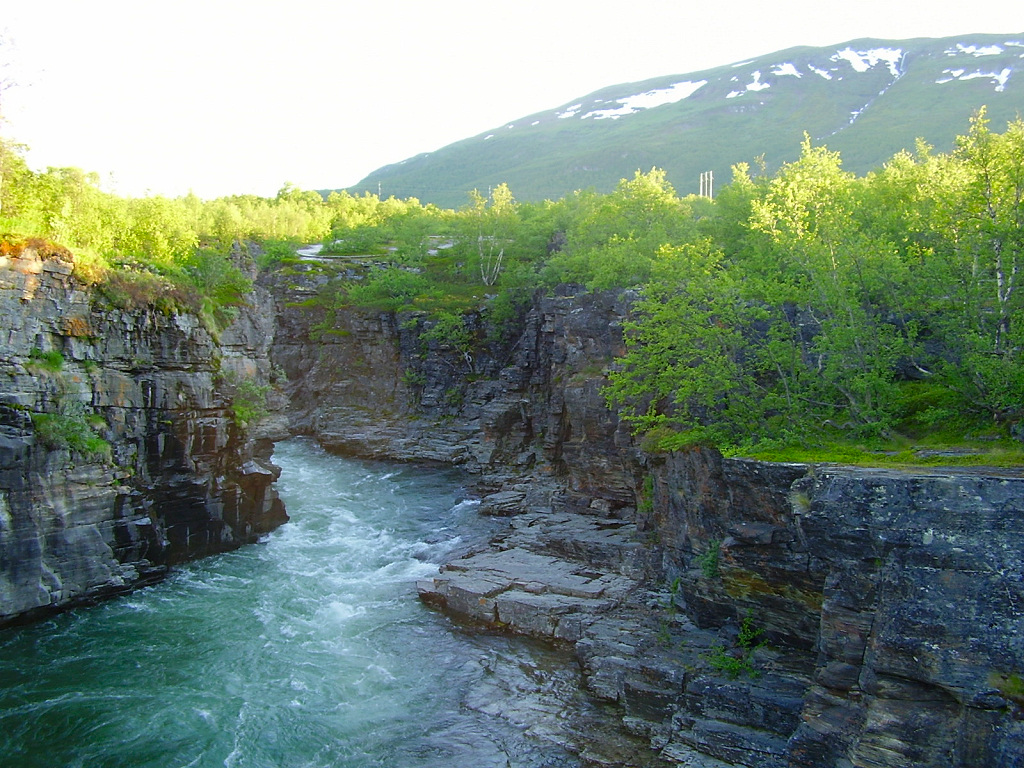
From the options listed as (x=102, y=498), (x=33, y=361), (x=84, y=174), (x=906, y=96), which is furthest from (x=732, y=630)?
(x=906, y=96)

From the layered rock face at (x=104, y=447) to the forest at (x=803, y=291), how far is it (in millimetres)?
1701

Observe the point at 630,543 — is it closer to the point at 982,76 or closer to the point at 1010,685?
the point at 1010,685

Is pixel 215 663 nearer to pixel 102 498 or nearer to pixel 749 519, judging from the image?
pixel 102 498

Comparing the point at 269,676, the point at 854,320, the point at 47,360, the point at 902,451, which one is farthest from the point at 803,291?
the point at 47,360

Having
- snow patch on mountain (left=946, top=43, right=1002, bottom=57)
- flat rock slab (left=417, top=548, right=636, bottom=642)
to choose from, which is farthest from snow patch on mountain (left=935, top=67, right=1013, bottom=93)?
flat rock slab (left=417, top=548, right=636, bottom=642)

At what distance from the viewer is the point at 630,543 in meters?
32.0

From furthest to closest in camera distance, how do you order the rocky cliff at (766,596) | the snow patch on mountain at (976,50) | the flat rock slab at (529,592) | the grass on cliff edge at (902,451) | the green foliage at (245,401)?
the snow patch on mountain at (976,50) → the green foliage at (245,401) → the flat rock slab at (529,592) → the grass on cliff edge at (902,451) → the rocky cliff at (766,596)

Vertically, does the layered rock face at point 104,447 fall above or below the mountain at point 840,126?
below

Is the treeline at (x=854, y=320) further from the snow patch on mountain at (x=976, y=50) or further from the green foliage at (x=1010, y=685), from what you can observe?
A: the snow patch on mountain at (x=976, y=50)

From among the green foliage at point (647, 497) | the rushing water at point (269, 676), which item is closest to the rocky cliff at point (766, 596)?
the green foliage at point (647, 497)

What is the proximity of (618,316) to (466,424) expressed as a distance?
2096 cm

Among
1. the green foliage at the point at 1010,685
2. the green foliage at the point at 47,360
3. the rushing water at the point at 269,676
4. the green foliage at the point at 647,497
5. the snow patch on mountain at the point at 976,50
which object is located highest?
the snow patch on mountain at the point at 976,50

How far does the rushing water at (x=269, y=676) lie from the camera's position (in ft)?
65.7

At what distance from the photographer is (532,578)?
29766mm
